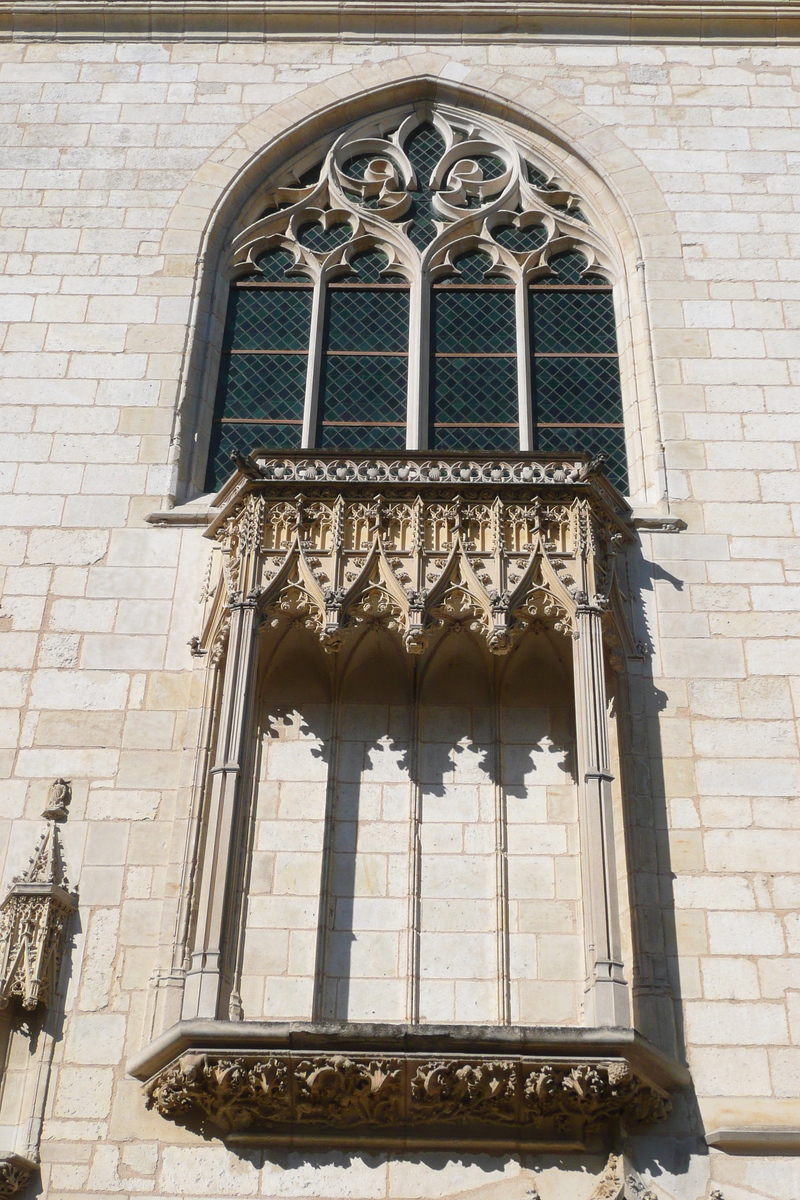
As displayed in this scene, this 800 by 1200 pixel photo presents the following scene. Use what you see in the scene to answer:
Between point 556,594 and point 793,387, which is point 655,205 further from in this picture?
point 556,594

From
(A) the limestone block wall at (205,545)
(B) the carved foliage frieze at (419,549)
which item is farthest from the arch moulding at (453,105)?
(B) the carved foliage frieze at (419,549)

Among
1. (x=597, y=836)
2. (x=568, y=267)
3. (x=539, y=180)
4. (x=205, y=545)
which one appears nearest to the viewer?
(x=597, y=836)

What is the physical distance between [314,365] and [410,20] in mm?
3880

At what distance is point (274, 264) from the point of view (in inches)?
500

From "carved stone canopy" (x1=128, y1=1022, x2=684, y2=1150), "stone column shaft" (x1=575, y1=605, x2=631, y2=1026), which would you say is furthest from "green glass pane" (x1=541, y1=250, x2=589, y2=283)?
"carved stone canopy" (x1=128, y1=1022, x2=684, y2=1150)

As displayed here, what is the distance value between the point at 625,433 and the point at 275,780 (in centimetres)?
399

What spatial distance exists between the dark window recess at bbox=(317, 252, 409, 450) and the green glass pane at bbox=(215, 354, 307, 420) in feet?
0.71

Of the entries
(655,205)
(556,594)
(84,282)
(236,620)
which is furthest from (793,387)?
(84,282)

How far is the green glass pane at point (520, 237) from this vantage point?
41.9 ft

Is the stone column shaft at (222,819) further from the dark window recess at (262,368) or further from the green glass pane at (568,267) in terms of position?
the green glass pane at (568,267)

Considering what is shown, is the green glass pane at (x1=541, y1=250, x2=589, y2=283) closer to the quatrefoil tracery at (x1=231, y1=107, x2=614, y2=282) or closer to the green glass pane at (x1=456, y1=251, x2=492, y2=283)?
the quatrefoil tracery at (x1=231, y1=107, x2=614, y2=282)

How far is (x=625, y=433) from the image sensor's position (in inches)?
454

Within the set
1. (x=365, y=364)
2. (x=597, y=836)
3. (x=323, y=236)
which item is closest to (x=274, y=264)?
(x=323, y=236)

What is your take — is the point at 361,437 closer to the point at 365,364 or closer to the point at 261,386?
the point at 365,364
